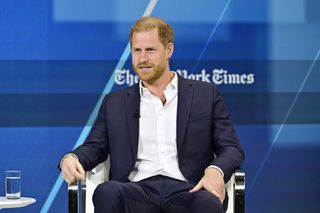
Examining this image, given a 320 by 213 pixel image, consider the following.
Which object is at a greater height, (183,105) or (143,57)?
(143,57)

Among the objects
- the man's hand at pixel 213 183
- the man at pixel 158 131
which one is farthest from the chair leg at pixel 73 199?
the man's hand at pixel 213 183

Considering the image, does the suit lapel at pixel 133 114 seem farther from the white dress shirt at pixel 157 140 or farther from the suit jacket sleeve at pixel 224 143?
the suit jacket sleeve at pixel 224 143

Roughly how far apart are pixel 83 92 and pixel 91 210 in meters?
1.51

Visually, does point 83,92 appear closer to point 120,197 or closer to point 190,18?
point 190,18

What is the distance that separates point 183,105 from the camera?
3783 mm

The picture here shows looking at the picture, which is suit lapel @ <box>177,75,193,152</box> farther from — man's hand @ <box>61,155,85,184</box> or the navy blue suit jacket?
man's hand @ <box>61,155,85,184</box>

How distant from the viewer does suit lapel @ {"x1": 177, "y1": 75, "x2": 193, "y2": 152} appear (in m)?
3.72

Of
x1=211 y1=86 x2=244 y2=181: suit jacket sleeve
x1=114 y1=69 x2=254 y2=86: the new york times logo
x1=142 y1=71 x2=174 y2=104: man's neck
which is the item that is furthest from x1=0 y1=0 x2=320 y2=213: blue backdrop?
x1=211 y1=86 x2=244 y2=181: suit jacket sleeve

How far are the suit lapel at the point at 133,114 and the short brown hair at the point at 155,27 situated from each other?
290 millimetres

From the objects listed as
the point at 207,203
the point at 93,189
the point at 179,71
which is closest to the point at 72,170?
the point at 93,189

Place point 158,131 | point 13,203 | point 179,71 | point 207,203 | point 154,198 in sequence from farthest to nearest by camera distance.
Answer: point 179,71, point 13,203, point 158,131, point 154,198, point 207,203

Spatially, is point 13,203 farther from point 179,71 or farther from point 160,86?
point 179,71

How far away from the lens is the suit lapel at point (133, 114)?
12.2 ft

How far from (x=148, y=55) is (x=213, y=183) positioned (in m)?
0.75
